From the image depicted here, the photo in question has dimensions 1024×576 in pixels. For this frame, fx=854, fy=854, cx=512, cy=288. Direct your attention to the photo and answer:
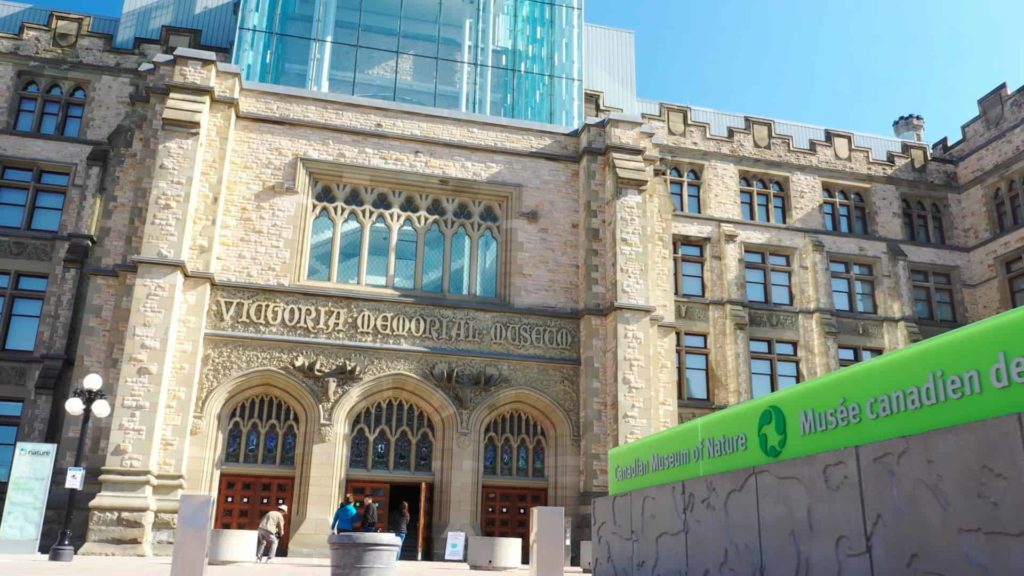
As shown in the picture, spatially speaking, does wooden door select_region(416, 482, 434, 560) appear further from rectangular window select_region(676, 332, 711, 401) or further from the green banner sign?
the green banner sign

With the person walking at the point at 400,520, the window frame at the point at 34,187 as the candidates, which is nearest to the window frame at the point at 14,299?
the window frame at the point at 34,187

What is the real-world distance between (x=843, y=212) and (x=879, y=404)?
22.1 meters

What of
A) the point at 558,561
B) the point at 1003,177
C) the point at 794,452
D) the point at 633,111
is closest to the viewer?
the point at 794,452

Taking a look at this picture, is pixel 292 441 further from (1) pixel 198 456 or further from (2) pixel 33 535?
(2) pixel 33 535

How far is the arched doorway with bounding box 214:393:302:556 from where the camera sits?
1730cm

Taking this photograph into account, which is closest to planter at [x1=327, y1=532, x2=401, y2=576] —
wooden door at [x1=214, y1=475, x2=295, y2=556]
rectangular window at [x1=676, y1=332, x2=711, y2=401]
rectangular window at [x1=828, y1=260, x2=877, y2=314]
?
wooden door at [x1=214, y1=475, x2=295, y2=556]

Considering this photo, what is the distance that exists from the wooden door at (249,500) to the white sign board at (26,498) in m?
3.32

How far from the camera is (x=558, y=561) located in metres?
11.0

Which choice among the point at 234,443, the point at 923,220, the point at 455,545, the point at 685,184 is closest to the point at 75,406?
the point at 234,443

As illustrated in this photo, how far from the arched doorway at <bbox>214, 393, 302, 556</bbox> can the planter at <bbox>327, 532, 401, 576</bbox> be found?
9.67 metres

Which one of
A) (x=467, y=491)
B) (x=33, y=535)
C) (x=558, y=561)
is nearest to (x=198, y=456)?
(x=33, y=535)

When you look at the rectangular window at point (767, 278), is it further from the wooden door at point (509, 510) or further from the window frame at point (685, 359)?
the wooden door at point (509, 510)

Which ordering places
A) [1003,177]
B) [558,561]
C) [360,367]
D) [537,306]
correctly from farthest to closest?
[1003,177] < [537,306] < [360,367] < [558,561]

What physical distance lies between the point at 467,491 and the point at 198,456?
548cm
